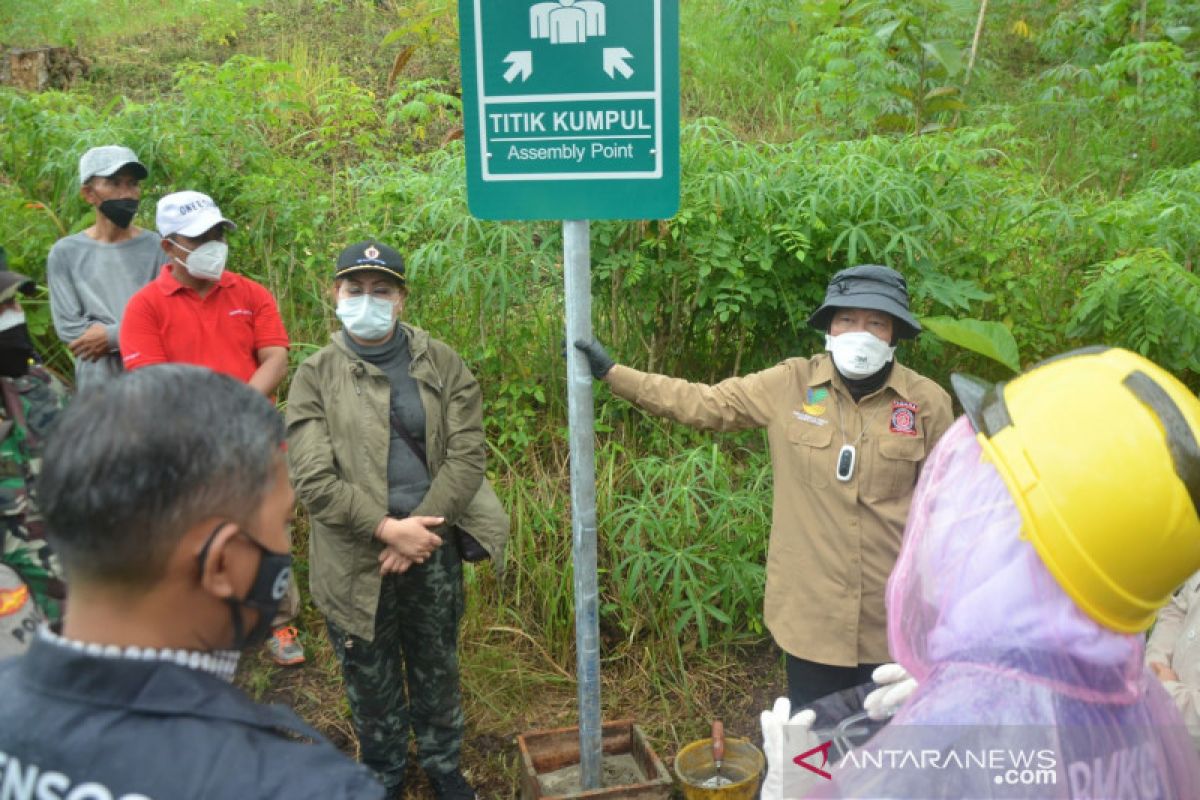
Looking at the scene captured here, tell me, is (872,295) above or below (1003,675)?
above

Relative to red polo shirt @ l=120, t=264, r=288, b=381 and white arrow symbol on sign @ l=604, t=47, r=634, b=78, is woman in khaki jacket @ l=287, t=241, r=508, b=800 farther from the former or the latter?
white arrow symbol on sign @ l=604, t=47, r=634, b=78

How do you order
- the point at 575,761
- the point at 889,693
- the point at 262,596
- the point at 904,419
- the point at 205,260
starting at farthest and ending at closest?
the point at 205,260 < the point at 575,761 < the point at 904,419 < the point at 889,693 < the point at 262,596

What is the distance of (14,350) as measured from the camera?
9.36ft

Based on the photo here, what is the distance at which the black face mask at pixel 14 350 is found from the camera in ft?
9.30

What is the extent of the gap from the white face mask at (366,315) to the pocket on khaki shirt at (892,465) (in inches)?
63.3

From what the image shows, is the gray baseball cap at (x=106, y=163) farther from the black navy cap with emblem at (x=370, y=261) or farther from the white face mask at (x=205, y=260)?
the black navy cap with emblem at (x=370, y=261)

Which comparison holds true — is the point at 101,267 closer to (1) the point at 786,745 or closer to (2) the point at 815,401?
(2) the point at 815,401

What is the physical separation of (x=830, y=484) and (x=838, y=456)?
3.5 inches

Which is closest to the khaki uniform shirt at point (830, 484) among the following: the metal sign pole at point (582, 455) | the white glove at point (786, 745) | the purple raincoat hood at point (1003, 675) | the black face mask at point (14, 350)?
the metal sign pole at point (582, 455)

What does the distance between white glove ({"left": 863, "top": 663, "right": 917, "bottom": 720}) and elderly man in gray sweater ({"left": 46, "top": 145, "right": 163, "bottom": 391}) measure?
133 inches

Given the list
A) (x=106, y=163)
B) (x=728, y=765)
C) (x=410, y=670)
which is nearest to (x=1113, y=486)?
(x=728, y=765)

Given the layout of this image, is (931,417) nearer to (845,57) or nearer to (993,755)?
(993,755)

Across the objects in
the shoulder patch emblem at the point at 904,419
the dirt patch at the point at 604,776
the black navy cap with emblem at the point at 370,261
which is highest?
the black navy cap with emblem at the point at 370,261

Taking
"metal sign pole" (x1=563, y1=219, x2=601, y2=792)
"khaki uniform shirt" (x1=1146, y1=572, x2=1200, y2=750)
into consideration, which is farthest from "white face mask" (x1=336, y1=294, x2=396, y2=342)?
"khaki uniform shirt" (x1=1146, y1=572, x2=1200, y2=750)
